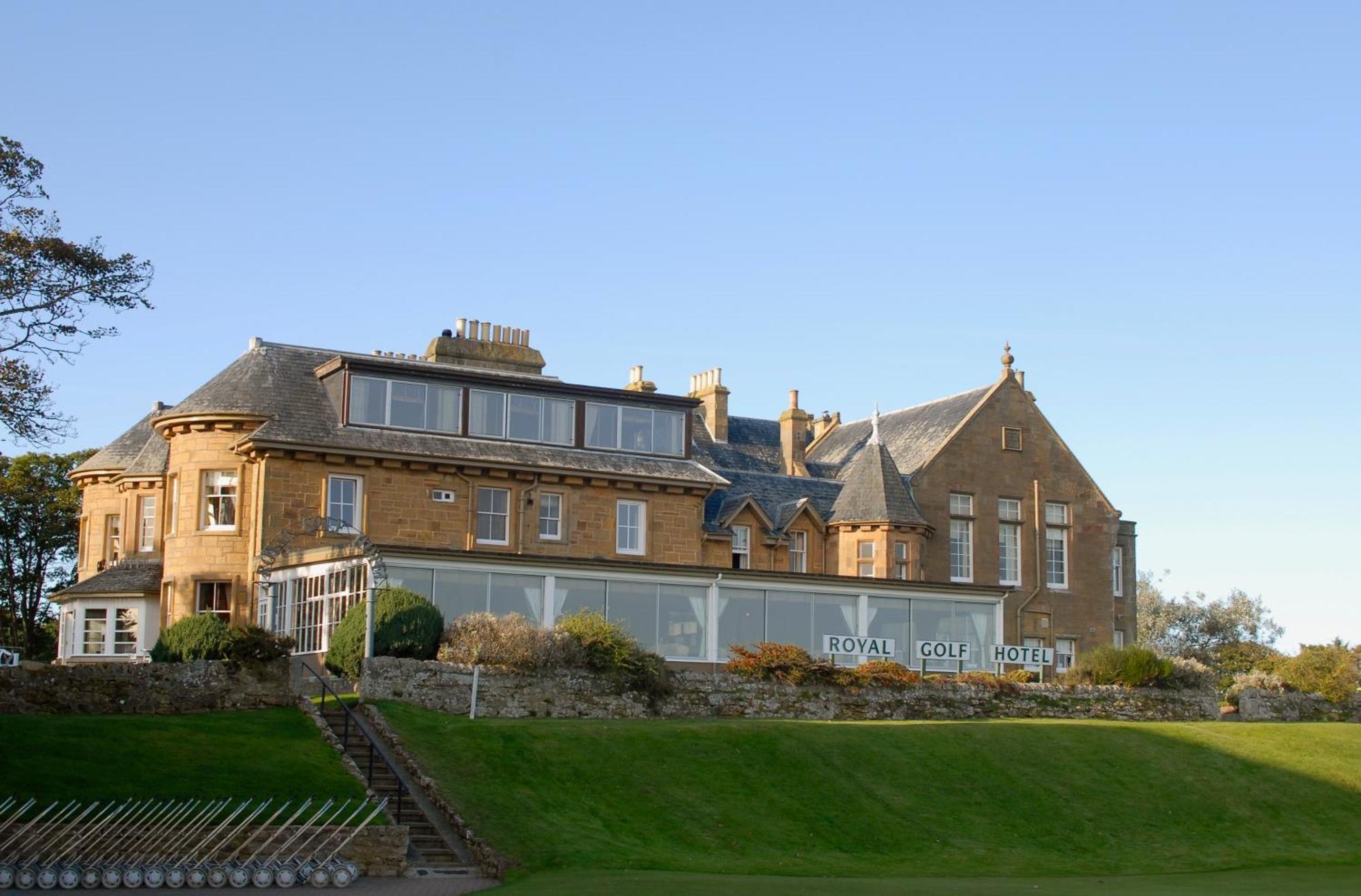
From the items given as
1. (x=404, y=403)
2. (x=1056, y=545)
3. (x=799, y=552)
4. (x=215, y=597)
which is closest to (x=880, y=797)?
(x=404, y=403)

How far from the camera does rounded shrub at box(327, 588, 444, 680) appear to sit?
32781 mm

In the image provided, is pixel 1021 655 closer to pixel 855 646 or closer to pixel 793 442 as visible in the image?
pixel 855 646

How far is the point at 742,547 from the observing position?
47.0m

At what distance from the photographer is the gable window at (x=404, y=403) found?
42031mm

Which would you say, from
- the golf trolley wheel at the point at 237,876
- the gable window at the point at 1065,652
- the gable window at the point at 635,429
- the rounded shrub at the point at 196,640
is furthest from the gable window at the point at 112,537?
the gable window at the point at 1065,652

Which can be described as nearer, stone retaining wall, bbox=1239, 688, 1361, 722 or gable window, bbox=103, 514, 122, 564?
stone retaining wall, bbox=1239, 688, 1361, 722

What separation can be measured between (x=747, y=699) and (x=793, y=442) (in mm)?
18964

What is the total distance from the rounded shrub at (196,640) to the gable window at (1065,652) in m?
26.7

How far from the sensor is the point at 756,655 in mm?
36375

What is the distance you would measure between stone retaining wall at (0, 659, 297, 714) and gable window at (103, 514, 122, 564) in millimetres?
15213

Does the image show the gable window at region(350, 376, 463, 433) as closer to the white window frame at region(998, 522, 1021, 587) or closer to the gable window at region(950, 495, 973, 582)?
the gable window at region(950, 495, 973, 582)

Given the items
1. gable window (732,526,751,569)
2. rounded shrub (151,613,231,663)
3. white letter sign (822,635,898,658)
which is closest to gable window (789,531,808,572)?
gable window (732,526,751,569)

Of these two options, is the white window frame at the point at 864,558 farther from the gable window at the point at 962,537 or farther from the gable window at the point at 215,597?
the gable window at the point at 215,597

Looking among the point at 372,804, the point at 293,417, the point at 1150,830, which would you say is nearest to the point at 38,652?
the point at 293,417
